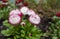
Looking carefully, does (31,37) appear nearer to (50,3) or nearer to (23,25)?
(23,25)

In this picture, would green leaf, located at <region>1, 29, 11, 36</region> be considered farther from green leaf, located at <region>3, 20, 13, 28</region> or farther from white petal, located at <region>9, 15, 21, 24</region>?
white petal, located at <region>9, 15, 21, 24</region>

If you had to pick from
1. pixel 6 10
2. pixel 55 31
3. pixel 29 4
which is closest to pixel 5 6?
pixel 6 10

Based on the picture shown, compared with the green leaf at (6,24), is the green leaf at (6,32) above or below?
below

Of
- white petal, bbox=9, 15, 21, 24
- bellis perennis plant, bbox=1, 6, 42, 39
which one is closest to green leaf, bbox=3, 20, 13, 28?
bellis perennis plant, bbox=1, 6, 42, 39

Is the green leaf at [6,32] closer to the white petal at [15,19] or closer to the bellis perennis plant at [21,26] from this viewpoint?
the bellis perennis plant at [21,26]

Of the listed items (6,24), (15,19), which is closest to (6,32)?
(6,24)

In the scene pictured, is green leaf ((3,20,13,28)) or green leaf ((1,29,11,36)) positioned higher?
green leaf ((3,20,13,28))

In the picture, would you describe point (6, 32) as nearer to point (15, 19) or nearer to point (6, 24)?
point (6, 24)

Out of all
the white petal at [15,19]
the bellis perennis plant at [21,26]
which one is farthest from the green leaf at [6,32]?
the white petal at [15,19]
